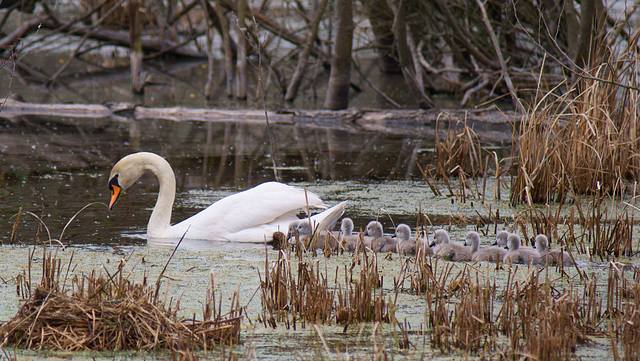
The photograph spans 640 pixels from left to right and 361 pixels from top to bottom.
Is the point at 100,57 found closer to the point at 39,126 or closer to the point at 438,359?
the point at 39,126

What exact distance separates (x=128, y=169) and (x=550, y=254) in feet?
11.3

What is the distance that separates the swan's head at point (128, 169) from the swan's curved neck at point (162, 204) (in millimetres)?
25

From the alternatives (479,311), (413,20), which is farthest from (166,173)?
(413,20)

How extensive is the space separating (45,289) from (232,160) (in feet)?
24.8

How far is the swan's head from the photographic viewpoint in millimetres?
6559

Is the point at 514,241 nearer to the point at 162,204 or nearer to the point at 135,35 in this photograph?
the point at 162,204

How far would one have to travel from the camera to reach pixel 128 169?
21.6 feet

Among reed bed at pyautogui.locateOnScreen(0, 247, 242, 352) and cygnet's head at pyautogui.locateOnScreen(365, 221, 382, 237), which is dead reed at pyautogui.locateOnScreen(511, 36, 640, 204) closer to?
cygnet's head at pyautogui.locateOnScreen(365, 221, 382, 237)

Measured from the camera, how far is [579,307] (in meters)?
3.93

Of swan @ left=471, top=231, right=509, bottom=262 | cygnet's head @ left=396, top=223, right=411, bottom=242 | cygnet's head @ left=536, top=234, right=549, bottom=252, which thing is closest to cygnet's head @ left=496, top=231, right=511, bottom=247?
swan @ left=471, top=231, right=509, bottom=262

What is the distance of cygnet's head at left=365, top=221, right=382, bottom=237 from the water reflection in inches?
65.3

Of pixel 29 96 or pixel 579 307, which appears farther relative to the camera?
pixel 29 96

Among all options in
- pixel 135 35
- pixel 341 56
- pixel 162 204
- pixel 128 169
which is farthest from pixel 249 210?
pixel 135 35

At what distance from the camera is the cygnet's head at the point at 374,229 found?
5709 mm
